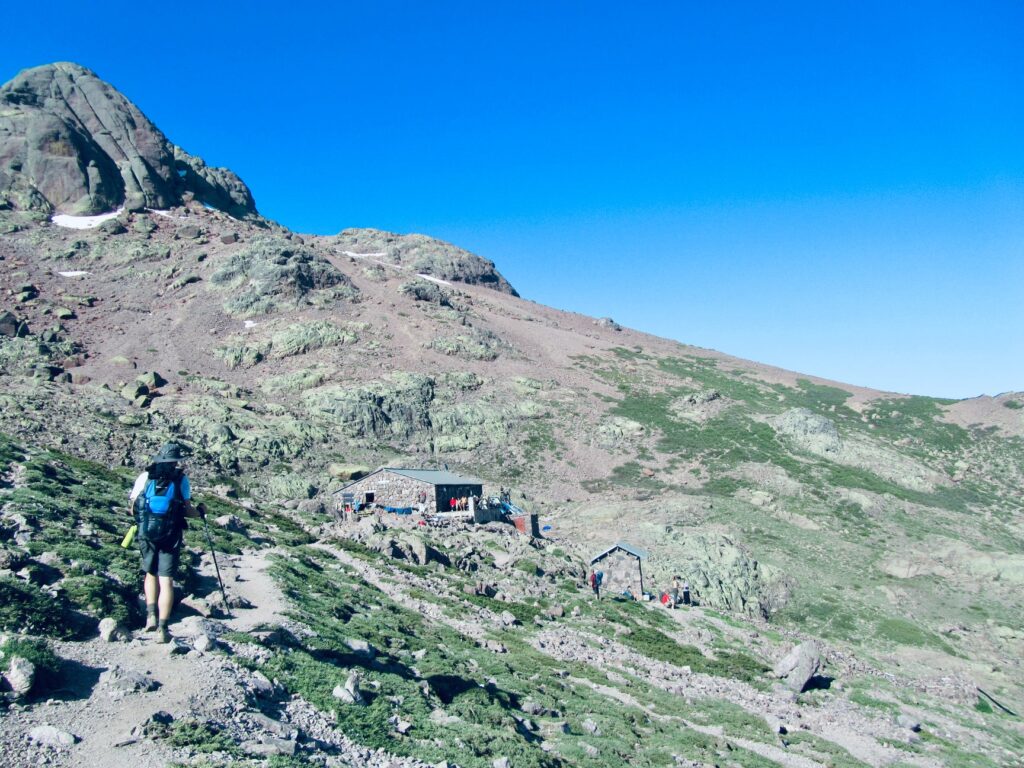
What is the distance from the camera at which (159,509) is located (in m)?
10.6

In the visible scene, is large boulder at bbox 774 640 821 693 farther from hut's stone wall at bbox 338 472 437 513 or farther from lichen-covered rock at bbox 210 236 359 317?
lichen-covered rock at bbox 210 236 359 317

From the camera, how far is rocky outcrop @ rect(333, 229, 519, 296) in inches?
5965

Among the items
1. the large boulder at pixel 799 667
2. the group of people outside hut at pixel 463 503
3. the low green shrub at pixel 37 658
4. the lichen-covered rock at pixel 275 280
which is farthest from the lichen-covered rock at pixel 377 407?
the low green shrub at pixel 37 658

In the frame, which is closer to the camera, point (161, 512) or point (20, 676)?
point (20, 676)

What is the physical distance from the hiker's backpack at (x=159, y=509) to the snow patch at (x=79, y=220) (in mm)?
110123

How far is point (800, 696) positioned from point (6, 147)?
437 ft

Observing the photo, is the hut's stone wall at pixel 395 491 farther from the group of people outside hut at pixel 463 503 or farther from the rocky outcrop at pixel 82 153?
the rocky outcrop at pixel 82 153

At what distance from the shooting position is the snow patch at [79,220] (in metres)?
99.4

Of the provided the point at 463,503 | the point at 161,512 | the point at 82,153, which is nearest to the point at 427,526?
the point at 463,503

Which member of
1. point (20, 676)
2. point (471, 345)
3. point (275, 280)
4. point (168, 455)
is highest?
point (275, 280)

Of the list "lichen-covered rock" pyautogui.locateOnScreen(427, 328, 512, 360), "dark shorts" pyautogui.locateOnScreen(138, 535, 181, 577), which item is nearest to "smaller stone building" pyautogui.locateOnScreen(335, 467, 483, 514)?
"dark shorts" pyautogui.locateOnScreen(138, 535, 181, 577)

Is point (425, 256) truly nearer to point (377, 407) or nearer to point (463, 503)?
point (377, 407)

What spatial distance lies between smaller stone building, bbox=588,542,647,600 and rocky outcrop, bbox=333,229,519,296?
381ft

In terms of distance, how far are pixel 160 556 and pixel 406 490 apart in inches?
1430
